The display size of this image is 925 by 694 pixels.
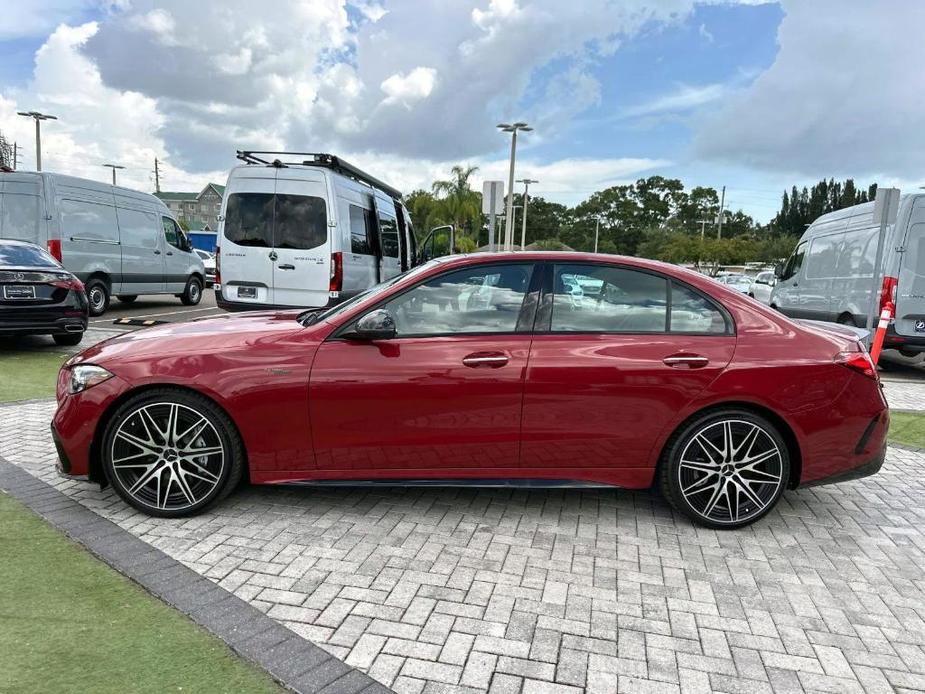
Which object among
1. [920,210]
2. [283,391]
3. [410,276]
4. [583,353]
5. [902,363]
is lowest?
[902,363]

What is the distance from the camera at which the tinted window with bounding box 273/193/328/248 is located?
32.2 ft

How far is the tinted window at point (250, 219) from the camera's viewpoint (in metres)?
9.88

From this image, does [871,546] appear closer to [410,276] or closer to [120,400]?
[410,276]

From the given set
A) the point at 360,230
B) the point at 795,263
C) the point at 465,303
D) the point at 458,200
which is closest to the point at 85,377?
the point at 465,303

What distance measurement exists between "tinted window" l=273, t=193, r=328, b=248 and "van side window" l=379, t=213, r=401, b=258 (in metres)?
2.81

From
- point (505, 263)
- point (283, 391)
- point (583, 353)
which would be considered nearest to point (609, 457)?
point (583, 353)

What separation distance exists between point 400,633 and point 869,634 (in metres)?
2.01

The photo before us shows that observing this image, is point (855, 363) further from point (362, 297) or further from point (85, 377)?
point (85, 377)

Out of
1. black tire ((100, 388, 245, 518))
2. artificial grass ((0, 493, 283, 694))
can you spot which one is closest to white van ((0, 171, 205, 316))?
black tire ((100, 388, 245, 518))

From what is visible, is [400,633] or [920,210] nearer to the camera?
[400,633]

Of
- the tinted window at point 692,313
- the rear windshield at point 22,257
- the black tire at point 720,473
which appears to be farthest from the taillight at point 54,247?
the black tire at point 720,473

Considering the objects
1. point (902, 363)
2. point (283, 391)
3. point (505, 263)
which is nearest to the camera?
point (283, 391)

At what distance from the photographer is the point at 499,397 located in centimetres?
347

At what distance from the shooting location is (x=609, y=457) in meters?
3.61
